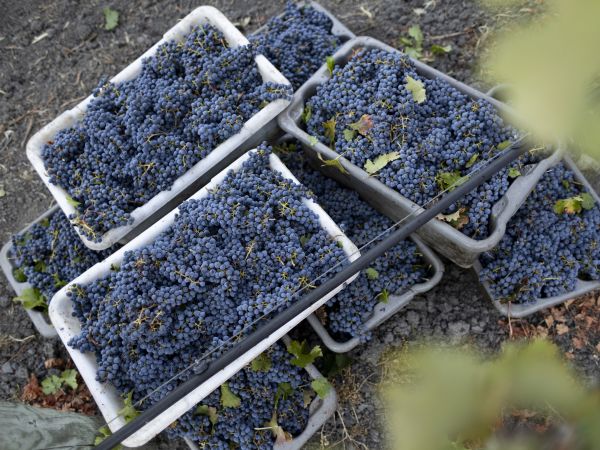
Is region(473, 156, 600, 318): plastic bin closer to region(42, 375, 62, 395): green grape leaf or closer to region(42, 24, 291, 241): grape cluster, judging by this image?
region(42, 24, 291, 241): grape cluster

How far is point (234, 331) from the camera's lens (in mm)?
1774

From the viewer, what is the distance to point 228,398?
6.35ft

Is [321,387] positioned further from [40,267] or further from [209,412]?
[40,267]

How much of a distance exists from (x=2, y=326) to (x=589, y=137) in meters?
2.73

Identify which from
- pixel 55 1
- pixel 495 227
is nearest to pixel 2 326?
pixel 55 1

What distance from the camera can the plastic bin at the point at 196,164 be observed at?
78.5 inches

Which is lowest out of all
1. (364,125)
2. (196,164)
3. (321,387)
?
(321,387)

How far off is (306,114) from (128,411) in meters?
1.33

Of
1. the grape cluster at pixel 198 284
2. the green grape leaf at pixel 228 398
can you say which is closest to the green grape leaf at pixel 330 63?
the grape cluster at pixel 198 284

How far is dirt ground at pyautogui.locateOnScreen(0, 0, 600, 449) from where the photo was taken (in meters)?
2.22

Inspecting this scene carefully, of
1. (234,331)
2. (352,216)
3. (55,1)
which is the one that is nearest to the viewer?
(234,331)

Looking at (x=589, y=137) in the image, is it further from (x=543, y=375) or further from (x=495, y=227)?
(x=495, y=227)

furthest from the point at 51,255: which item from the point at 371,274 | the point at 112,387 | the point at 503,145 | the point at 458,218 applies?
the point at 503,145

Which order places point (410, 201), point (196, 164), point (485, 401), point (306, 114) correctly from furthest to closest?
1. point (306, 114)
2. point (196, 164)
3. point (410, 201)
4. point (485, 401)
